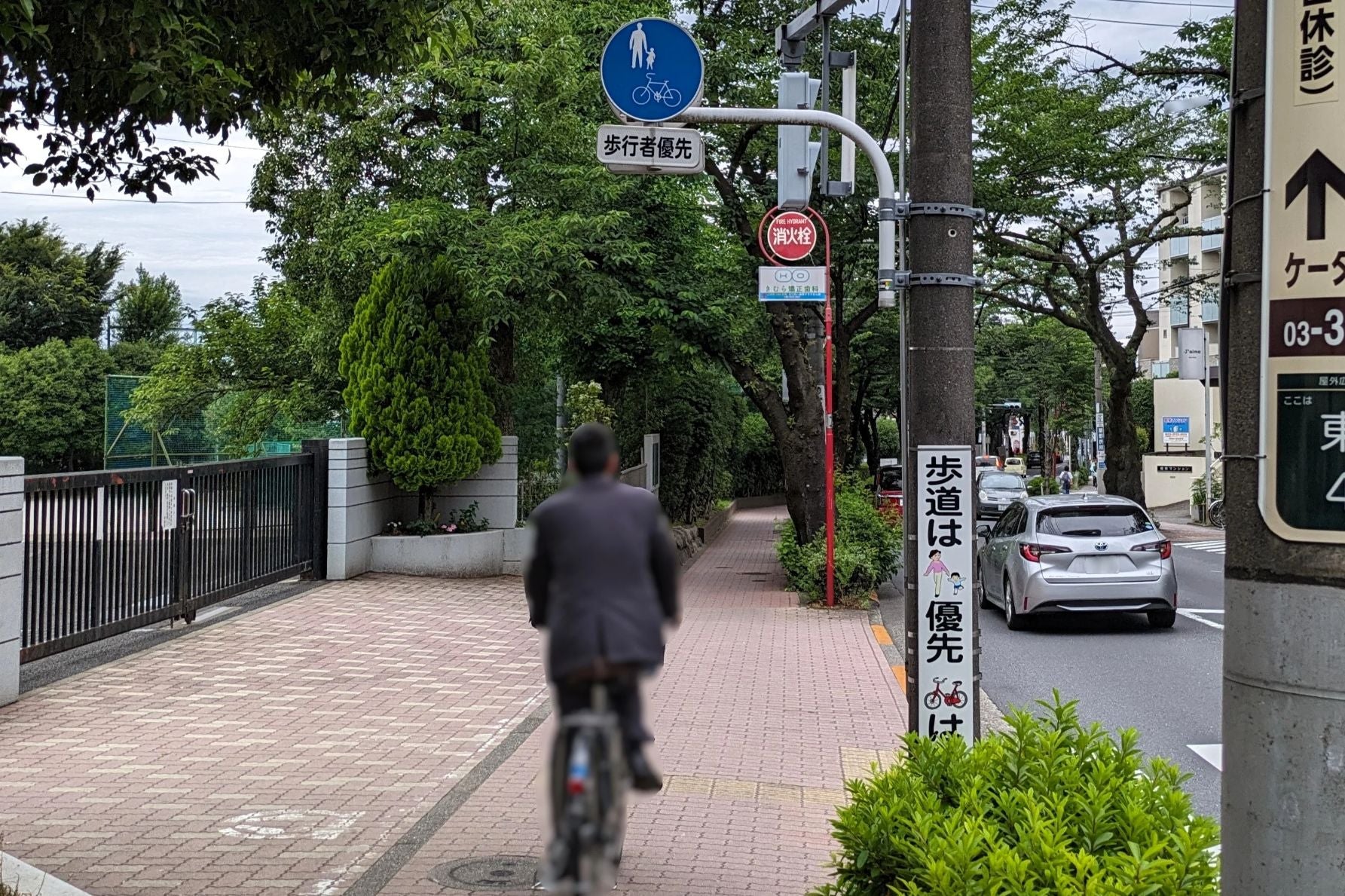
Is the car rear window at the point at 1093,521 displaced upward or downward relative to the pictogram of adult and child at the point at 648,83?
downward

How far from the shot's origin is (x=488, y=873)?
6594mm

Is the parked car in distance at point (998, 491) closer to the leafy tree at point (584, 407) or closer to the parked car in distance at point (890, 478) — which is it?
the parked car in distance at point (890, 478)

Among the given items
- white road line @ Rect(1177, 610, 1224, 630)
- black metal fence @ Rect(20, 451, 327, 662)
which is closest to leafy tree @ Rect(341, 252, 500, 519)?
black metal fence @ Rect(20, 451, 327, 662)

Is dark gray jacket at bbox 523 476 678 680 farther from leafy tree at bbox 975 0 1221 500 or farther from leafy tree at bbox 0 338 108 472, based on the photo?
leafy tree at bbox 0 338 108 472

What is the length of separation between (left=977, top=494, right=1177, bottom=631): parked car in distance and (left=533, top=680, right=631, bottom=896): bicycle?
53.1 feet

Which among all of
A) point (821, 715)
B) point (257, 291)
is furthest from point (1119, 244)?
→ point (821, 715)

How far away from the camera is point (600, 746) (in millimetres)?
840

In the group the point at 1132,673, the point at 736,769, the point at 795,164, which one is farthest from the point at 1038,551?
the point at 736,769

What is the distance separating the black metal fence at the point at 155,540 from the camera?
1159cm

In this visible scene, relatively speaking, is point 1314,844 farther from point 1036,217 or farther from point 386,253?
point 1036,217

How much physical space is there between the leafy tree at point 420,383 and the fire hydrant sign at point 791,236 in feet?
18.0

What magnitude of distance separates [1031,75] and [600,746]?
28944 mm

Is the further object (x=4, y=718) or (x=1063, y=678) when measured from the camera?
(x=1063, y=678)

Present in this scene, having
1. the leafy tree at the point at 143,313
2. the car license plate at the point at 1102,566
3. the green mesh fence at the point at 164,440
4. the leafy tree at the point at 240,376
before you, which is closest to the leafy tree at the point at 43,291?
the leafy tree at the point at 143,313
